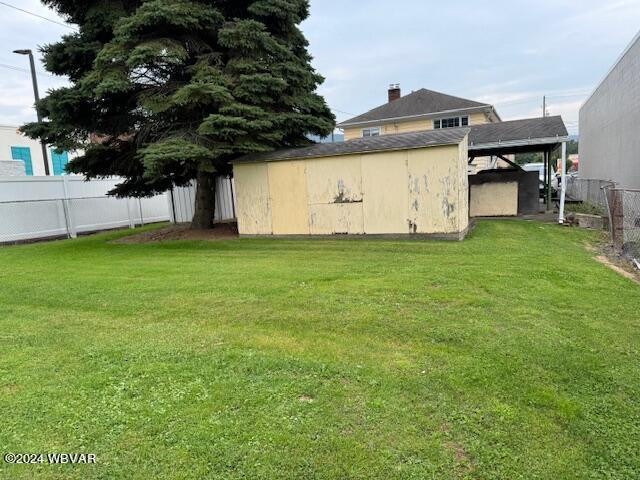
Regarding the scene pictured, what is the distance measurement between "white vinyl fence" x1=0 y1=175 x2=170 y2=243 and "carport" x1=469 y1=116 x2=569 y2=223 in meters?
13.5

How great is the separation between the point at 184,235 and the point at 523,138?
10.9m

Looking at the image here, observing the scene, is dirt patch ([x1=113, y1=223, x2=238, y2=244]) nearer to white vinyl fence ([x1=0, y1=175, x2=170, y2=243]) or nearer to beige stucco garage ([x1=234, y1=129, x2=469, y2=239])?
beige stucco garage ([x1=234, y1=129, x2=469, y2=239])

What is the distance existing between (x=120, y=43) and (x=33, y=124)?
340 cm

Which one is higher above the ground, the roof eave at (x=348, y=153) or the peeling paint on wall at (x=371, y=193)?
the roof eave at (x=348, y=153)

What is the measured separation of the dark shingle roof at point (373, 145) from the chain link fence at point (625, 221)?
3.42m

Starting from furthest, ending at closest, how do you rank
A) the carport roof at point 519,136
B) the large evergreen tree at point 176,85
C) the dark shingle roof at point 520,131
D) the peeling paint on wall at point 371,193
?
the dark shingle roof at point 520,131
the carport roof at point 519,136
the large evergreen tree at point 176,85
the peeling paint on wall at point 371,193

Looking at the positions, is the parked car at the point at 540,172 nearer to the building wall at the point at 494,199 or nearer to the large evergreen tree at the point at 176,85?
the building wall at the point at 494,199

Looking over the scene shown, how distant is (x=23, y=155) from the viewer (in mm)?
27594

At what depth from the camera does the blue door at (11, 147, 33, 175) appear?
88.9 feet

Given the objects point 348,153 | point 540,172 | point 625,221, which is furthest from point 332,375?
point 540,172

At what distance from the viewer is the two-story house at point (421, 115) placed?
88.2 feet

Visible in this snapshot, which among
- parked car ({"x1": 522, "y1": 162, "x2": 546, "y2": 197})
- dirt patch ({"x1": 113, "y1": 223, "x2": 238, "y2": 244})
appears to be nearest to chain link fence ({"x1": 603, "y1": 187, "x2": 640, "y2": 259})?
parked car ({"x1": 522, "y1": 162, "x2": 546, "y2": 197})

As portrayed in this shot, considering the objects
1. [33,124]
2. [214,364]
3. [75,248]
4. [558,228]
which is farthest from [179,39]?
[558,228]

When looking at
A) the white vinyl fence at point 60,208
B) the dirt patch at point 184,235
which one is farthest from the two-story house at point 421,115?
the dirt patch at point 184,235
